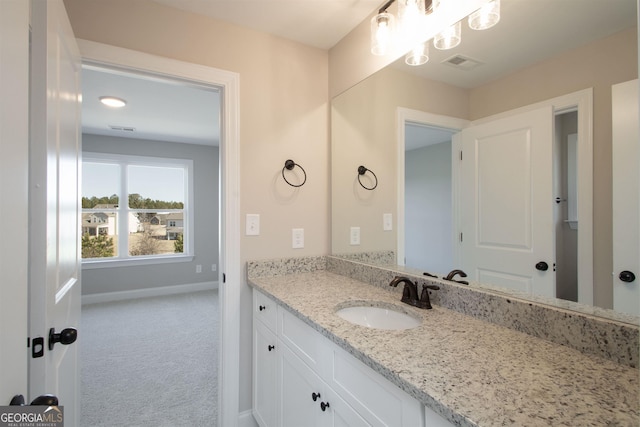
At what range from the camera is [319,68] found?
6.77 ft

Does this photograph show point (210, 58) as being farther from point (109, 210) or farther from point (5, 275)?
point (109, 210)

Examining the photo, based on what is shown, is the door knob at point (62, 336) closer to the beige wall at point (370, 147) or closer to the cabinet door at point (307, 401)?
the cabinet door at point (307, 401)

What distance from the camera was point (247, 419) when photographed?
1.78 meters

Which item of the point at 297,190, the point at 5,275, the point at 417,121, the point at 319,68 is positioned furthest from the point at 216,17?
the point at 5,275

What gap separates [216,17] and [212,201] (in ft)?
12.6

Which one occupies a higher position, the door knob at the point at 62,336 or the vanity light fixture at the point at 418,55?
the vanity light fixture at the point at 418,55

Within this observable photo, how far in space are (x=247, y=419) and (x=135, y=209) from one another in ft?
13.3

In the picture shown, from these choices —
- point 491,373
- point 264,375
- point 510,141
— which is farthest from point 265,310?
point 510,141

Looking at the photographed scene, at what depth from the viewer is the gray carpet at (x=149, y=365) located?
6.46 feet

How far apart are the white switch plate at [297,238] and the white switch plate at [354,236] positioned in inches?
12.7

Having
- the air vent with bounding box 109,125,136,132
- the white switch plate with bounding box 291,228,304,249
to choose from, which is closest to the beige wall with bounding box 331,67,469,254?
the white switch plate with bounding box 291,228,304,249

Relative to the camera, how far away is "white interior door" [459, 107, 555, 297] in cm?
103

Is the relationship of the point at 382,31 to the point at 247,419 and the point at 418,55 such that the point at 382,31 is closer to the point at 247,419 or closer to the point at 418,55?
the point at 418,55

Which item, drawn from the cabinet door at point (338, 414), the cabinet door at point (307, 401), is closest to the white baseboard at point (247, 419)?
the cabinet door at point (307, 401)
